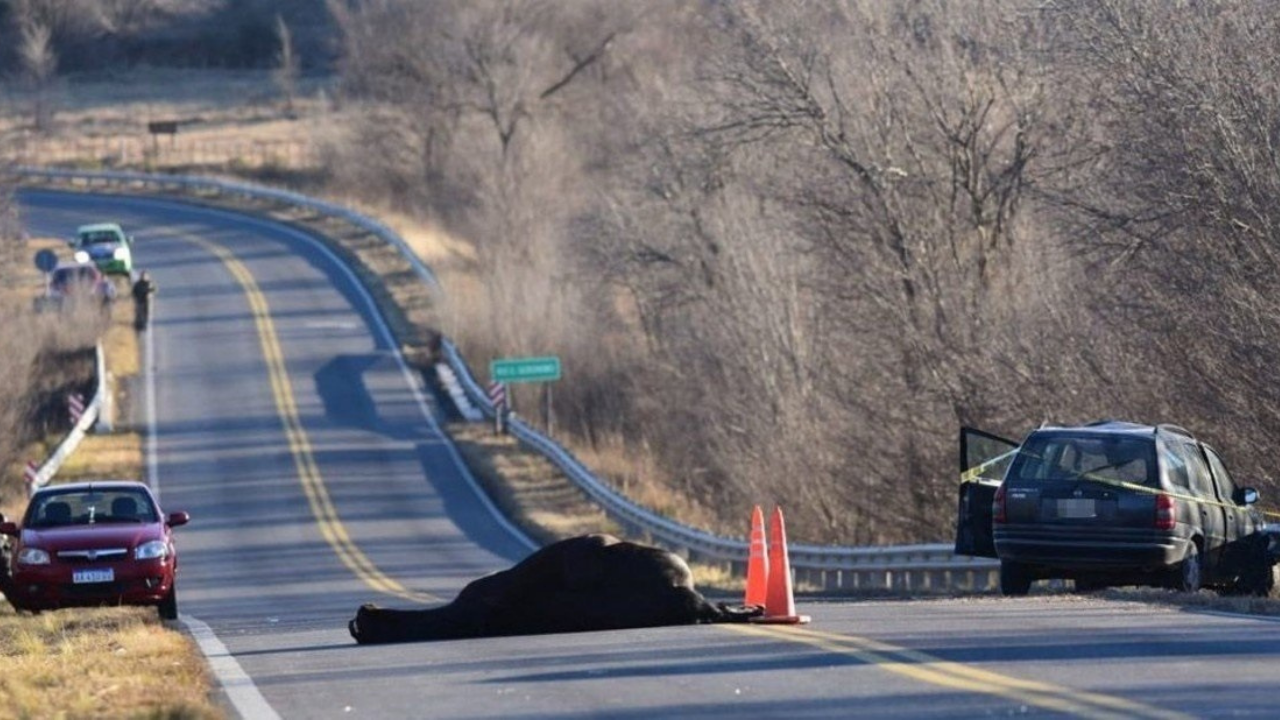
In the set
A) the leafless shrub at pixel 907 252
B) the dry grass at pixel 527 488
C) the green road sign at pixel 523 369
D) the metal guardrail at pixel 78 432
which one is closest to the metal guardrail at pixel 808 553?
the dry grass at pixel 527 488

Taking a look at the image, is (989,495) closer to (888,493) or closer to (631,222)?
(888,493)

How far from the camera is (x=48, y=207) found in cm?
8725

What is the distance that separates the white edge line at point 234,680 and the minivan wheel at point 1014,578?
274 inches

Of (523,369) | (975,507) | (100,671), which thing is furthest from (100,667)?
(523,369)

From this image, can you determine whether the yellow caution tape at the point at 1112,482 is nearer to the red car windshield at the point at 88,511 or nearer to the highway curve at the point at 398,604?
the highway curve at the point at 398,604

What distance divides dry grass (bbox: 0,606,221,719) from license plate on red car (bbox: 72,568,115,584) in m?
0.44

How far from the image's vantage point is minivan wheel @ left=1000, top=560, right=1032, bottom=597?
19109 millimetres

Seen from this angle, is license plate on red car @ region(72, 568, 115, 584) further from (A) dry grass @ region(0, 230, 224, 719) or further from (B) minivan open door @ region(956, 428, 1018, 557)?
(B) minivan open door @ region(956, 428, 1018, 557)

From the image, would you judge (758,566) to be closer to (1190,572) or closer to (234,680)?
(1190,572)

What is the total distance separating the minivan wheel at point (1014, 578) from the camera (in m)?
19.1

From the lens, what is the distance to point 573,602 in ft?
53.0

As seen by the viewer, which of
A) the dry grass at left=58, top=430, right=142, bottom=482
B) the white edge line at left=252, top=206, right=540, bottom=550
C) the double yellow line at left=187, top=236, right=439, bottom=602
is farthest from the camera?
the dry grass at left=58, top=430, right=142, bottom=482

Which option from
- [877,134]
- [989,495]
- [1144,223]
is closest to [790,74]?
[877,134]

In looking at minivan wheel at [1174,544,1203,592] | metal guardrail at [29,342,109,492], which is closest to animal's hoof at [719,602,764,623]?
minivan wheel at [1174,544,1203,592]
